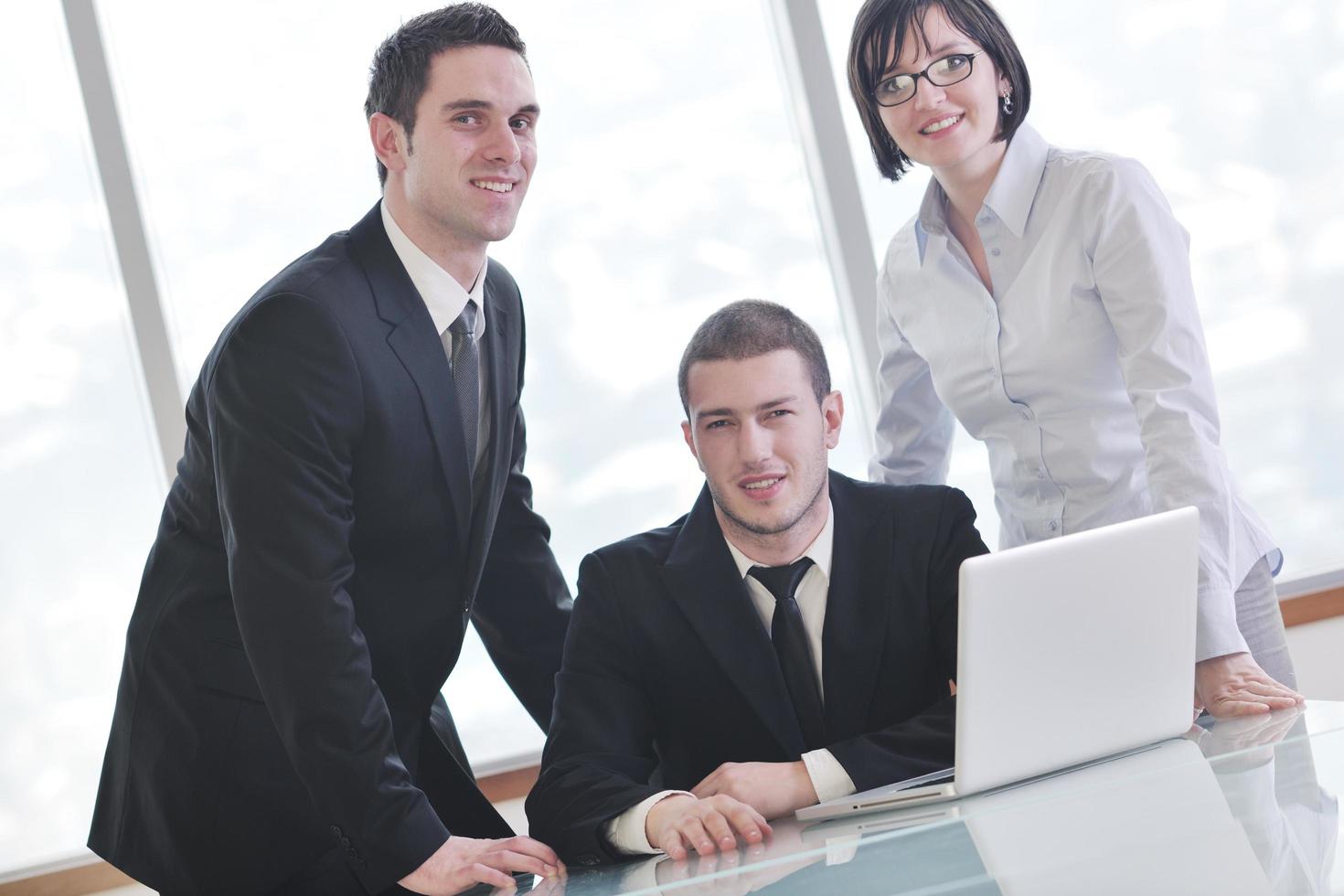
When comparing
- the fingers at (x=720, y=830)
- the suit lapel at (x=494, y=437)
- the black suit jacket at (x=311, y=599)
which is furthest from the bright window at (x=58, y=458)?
the fingers at (x=720, y=830)

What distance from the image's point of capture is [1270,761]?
3.98 feet

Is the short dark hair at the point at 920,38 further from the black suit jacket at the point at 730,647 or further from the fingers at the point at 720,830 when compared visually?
the fingers at the point at 720,830

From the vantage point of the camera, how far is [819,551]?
186cm

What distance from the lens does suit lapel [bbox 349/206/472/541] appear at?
5.66 ft

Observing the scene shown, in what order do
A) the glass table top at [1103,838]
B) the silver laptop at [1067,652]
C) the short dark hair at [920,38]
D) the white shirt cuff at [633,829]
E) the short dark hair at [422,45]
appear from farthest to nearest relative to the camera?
the short dark hair at [920,38] < the short dark hair at [422,45] < the white shirt cuff at [633,829] < the silver laptop at [1067,652] < the glass table top at [1103,838]

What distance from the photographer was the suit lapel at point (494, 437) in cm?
184

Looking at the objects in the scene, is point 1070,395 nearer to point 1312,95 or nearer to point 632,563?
point 632,563

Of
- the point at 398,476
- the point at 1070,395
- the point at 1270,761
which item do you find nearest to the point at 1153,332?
the point at 1070,395

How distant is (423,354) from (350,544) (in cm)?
28

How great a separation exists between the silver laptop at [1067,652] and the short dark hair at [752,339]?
2.15 ft

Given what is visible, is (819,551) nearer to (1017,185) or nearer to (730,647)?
(730,647)

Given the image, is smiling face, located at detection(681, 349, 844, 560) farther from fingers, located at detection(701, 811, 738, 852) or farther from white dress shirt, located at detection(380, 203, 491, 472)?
fingers, located at detection(701, 811, 738, 852)

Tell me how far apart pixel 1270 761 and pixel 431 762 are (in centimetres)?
117

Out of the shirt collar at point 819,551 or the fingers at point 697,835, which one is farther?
the shirt collar at point 819,551
